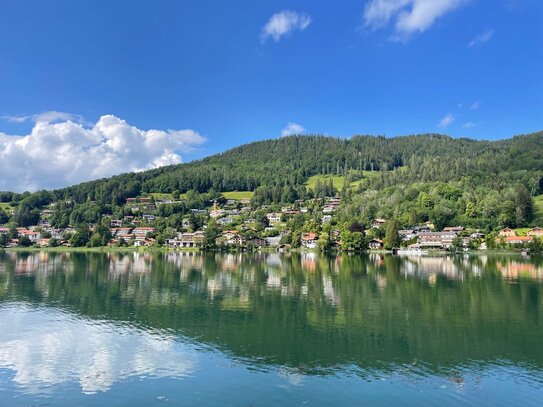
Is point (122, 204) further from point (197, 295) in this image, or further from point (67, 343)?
point (67, 343)

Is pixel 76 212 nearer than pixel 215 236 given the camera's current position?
No

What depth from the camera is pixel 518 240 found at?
94125 millimetres

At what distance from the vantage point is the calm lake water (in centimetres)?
1606

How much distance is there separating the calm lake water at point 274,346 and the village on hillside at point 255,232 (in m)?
64.3

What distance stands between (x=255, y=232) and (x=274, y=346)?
110m

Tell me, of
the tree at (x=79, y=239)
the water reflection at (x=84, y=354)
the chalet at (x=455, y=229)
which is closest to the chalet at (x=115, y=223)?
the tree at (x=79, y=239)

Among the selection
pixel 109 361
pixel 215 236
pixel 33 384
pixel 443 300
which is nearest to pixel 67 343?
pixel 109 361

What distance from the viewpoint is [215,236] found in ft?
403

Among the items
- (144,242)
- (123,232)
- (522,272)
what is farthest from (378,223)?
(123,232)

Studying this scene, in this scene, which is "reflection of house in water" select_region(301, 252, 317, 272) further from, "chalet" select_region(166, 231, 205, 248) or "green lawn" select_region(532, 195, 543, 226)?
"green lawn" select_region(532, 195, 543, 226)

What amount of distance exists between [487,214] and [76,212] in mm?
137994

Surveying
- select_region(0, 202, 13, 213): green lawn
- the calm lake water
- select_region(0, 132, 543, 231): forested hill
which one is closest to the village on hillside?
select_region(0, 132, 543, 231): forested hill

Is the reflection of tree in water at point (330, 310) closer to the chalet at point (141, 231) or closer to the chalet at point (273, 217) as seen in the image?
the chalet at point (141, 231)

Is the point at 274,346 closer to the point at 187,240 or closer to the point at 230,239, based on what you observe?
the point at 230,239
